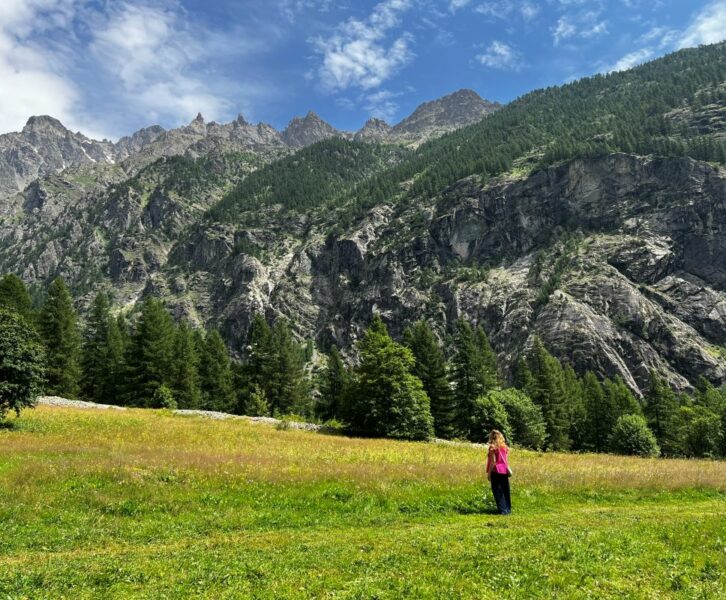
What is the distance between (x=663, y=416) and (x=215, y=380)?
247 ft

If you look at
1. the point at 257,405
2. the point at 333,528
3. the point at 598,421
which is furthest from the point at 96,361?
the point at 598,421

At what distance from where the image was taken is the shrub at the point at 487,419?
52312 millimetres

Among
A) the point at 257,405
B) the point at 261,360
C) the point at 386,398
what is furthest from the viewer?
the point at 261,360

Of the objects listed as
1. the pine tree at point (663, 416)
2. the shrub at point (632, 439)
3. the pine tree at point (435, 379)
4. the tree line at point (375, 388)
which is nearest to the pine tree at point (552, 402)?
the tree line at point (375, 388)

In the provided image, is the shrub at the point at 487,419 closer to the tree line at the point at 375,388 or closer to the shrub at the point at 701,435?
the tree line at the point at 375,388

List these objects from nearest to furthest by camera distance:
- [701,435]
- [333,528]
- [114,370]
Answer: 1. [333,528]
2. [114,370]
3. [701,435]

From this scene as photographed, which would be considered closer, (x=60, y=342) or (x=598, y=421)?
(x=60, y=342)

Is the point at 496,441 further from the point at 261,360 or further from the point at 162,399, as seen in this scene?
the point at 261,360

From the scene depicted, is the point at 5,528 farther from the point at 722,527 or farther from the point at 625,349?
the point at 625,349

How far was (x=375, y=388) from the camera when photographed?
→ 148 feet

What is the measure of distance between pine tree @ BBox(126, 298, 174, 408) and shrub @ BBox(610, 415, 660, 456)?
61.1 meters

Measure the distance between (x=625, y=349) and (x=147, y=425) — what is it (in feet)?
459

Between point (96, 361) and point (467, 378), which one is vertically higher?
point (96, 361)

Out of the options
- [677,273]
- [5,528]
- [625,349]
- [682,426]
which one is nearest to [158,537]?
[5,528]
